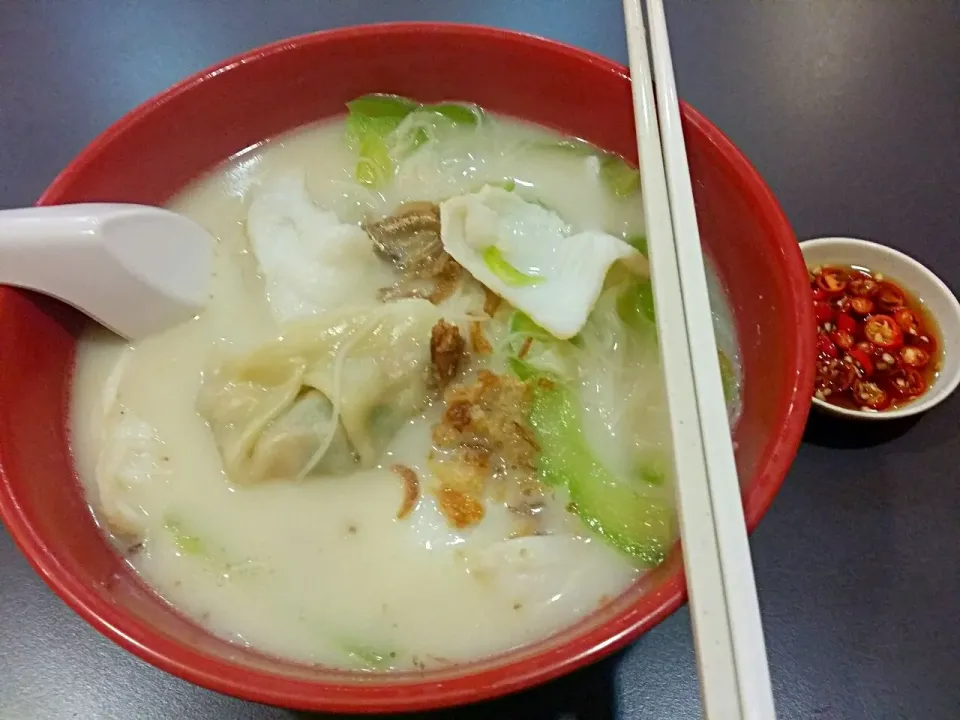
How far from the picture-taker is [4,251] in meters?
1.03

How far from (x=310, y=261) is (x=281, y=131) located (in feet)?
1.20

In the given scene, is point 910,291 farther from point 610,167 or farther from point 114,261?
point 114,261

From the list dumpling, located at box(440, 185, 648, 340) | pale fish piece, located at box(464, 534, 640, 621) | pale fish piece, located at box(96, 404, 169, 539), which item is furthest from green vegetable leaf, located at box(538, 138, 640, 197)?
pale fish piece, located at box(96, 404, 169, 539)

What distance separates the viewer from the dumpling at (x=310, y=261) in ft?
4.06

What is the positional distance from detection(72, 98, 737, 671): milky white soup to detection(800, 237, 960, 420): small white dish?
1.04 feet

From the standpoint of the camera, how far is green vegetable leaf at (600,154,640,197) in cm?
133

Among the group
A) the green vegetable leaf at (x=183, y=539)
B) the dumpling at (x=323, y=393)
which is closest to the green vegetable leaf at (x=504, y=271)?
the dumpling at (x=323, y=393)

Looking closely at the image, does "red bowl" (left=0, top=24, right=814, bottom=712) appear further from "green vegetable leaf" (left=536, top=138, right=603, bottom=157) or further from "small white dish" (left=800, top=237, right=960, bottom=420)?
"small white dish" (left=800, top=237, right=960, bottom=420)

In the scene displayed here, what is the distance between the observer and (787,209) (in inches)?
60.1

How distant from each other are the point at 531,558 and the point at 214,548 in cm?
46

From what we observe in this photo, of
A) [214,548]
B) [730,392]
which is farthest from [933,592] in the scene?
[214,548]

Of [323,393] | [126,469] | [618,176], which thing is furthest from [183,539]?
[618,176]

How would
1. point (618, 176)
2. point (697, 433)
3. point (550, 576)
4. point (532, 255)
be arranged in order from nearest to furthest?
1. point (697, 433)
2. point (550, 576)
3. point (532, 255)
4. point (618, 176)

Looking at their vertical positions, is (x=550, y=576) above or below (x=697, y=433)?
below
